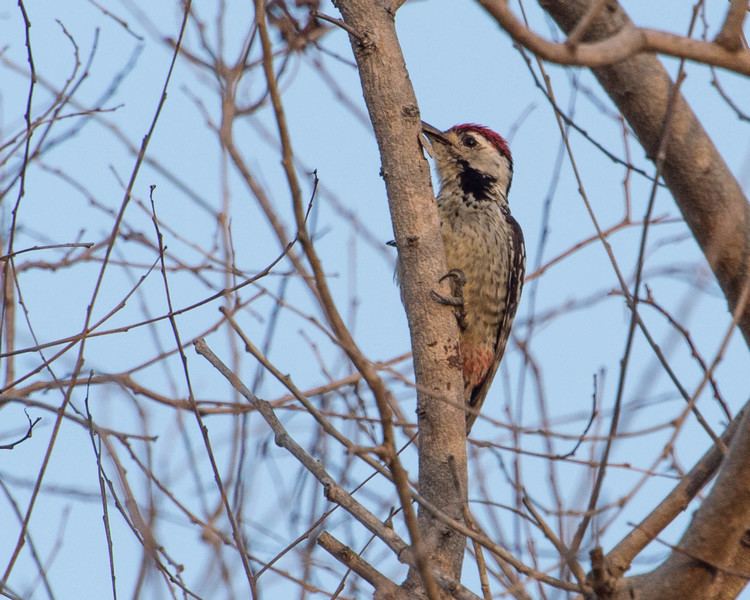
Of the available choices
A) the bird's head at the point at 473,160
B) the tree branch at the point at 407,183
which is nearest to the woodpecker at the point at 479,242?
the bird's head at the point at 473,160

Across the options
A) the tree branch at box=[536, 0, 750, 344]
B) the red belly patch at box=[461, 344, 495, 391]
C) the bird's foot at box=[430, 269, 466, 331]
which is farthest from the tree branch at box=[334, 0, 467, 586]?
the red belly patch at box=[461, 344, 495, 391]

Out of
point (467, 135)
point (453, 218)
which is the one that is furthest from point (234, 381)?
point (467, 135)

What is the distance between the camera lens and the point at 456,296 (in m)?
4.46

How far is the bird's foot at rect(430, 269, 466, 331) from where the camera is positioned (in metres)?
3.61

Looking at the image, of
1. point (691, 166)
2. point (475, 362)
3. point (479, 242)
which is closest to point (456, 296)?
point (479, 242)

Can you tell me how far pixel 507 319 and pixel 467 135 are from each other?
102cm

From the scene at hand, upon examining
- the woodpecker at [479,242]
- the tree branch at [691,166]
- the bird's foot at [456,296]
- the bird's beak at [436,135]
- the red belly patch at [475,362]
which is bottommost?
the tree branch at [691,166]

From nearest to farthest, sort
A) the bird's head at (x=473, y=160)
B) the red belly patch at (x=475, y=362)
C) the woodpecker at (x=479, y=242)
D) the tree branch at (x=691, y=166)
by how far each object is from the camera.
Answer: the tree branch at (x=691, y=166) → the woodpecker at (x=479, y=242) → the red belly patch at (x=475, y=362) → the bird's head at (x=473, y=160)

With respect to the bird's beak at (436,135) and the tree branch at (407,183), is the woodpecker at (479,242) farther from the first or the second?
the tree branch at (407,183)

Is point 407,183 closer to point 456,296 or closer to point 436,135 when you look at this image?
point 456,296

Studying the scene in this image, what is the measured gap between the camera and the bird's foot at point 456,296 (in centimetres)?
361

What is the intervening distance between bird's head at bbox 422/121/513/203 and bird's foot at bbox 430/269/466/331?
0.70 m

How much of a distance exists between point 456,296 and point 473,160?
44.5 inches

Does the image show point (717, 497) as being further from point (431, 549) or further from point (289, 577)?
point (289, 577)
